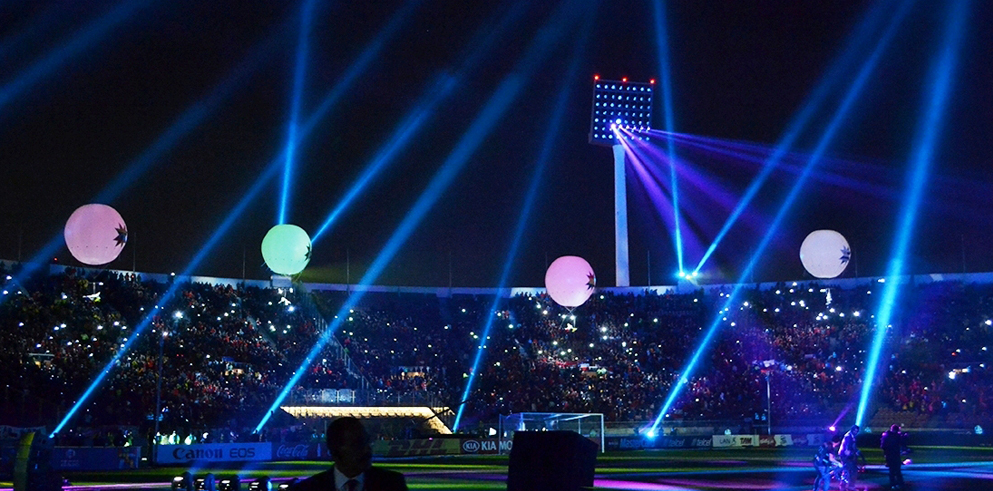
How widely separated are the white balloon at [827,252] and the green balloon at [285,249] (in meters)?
19.3

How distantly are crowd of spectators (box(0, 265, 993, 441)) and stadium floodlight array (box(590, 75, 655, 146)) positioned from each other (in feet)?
32.4

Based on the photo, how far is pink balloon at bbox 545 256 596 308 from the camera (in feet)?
120

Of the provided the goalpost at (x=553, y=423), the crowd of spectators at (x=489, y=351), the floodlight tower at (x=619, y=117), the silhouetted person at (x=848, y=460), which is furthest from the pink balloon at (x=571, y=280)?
the floodlight tower at (x=619, y=117)

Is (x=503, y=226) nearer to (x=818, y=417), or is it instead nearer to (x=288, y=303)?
(x=288, y=303)

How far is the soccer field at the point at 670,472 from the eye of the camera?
2336 centimetres

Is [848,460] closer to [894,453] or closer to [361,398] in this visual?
[894,453]

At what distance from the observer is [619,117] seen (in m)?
55.9

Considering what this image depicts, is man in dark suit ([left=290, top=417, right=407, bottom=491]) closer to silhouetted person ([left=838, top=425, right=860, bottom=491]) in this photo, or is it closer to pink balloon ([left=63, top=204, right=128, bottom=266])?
silhouetted person ([left=838, top=425, right=860, bottom=491])

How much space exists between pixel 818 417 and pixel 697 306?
37.8 ft

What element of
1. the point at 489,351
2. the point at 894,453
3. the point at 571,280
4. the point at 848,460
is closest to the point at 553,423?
the point at 571,280

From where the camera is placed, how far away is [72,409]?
117ft

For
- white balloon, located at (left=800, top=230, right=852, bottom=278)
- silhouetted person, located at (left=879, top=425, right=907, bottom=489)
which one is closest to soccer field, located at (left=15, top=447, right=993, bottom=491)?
silhouetted person, located at (left=879, top=425, right=907, bottom=489)

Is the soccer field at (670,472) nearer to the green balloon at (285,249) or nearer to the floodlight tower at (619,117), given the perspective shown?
the green balloon at (285,249)

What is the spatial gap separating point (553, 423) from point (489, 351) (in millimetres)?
13521
